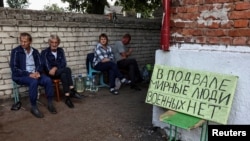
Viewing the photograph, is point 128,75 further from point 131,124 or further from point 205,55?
point 205,55

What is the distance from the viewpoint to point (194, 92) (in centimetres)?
316

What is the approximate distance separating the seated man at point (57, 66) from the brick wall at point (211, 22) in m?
2.55

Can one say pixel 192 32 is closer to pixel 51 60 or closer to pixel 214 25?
pixel 214 25

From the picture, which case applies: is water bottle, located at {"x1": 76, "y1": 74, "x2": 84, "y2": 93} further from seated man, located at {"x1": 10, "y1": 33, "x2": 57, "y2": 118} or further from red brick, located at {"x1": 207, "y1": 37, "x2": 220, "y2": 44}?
red brick, located at {"x1": 207, "y1": 37, "x2": 220, "y2": 44}

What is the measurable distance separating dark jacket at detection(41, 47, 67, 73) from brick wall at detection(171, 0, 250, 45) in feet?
9.09

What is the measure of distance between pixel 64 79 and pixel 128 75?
83.7 inches

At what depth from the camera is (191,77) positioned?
3236 mm

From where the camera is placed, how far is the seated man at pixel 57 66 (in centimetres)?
518

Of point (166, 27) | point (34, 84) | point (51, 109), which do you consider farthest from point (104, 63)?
point (166, 27)

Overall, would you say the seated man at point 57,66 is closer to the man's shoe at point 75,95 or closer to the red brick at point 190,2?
the man's shoe at point 75,95

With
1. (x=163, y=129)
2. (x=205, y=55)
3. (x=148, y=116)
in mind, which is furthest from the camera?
(x=148, y=116)

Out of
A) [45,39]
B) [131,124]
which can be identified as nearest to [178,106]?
[131,124]

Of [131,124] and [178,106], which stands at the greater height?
[178,106]

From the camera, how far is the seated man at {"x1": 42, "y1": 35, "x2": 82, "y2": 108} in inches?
204
